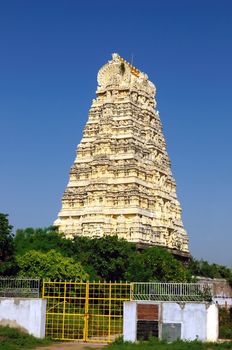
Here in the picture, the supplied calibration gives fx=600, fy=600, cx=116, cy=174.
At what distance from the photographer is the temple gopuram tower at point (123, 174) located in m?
56.6

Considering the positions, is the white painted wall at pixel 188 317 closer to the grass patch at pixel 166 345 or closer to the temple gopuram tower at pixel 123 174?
the grass patch at pixel 166 345

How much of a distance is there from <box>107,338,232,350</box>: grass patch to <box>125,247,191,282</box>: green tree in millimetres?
19352

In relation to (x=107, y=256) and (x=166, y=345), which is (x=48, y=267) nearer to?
(x=107, y=256)

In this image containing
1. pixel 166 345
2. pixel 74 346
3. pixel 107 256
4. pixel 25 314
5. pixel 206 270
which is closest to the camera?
pixel 166 345

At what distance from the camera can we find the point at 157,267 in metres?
45.8

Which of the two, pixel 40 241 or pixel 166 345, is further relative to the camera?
pixel 40 241

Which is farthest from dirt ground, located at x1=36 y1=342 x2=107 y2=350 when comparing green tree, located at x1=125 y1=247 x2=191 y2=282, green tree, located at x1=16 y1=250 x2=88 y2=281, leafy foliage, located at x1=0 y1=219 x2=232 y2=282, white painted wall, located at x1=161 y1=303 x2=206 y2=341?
green tree, located at x1=125 y1=247 x2=191 y2=282

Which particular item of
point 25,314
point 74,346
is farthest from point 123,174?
point 74,346

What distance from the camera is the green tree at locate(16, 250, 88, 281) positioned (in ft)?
122

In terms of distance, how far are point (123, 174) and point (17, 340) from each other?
35.3 metres

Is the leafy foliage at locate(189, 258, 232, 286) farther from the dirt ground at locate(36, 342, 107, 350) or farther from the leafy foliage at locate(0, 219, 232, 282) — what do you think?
the dirt ground at locate(36, 342, 107, 350)

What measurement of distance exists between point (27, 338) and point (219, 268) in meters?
48.6

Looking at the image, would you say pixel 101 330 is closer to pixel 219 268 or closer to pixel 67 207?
pixel 67 207

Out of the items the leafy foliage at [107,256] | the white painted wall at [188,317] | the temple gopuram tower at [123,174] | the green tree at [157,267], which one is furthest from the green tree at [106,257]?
the white painted wall at [188,317]
